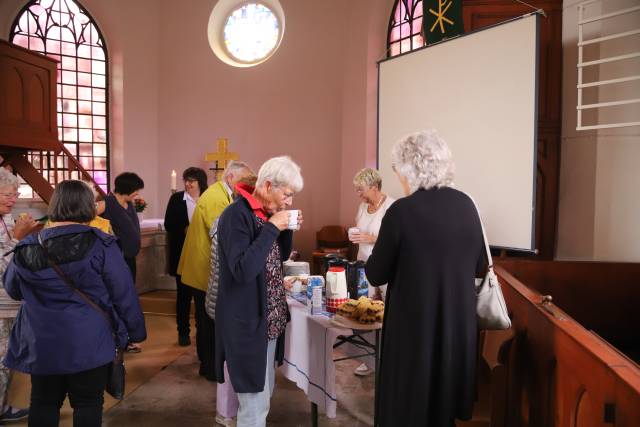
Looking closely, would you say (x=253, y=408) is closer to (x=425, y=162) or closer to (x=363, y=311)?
(x=363, y=311)

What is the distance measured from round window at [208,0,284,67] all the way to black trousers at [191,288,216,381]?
488cm

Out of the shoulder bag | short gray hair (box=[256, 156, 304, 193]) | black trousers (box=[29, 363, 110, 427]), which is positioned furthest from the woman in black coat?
short gray hair (box=[256, 156, 304, 193])

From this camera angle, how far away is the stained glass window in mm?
7734

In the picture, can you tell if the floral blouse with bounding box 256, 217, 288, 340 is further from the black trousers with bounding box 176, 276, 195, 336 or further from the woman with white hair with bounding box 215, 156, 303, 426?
the black trousers with bounding box 176, 276, 195, 336

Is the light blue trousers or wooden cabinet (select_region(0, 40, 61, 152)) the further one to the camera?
wooden cabinet (select_region(0, 40, 61, 152))

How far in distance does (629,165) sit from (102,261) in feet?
11.7

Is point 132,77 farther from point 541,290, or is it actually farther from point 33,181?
point 541,290

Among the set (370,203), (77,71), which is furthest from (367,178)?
(77,71)

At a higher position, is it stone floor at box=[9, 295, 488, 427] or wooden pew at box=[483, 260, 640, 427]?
wooden pew at box=[483, 260, 640, 427]

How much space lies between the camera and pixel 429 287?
1.88m

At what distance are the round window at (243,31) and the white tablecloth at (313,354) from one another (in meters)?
5.74

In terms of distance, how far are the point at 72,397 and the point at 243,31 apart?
677 cm

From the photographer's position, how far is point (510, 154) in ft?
11.9

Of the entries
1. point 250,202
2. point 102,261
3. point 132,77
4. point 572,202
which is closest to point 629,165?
point 572,202
